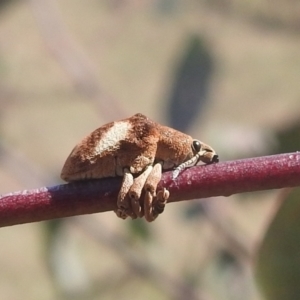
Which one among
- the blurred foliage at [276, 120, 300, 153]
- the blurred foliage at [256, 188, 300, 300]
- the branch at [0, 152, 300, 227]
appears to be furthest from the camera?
the blurred foliage at [276, 120, 300, 153]

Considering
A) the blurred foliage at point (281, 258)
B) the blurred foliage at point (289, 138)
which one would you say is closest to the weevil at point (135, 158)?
the blurred foliage at point (281, 258)

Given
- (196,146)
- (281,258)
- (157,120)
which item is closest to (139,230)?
(157,120)

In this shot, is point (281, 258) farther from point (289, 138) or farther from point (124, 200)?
point (289, 138)

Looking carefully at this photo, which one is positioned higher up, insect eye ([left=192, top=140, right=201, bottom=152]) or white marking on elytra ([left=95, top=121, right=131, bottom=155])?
insect eye ([left=192, top=140, right=201, bottom=152])

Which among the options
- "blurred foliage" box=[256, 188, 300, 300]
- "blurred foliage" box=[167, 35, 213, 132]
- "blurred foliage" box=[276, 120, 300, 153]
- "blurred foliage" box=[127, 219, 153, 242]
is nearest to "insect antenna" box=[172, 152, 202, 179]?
"blurred foliage" box=[256, 188, 300, 300]

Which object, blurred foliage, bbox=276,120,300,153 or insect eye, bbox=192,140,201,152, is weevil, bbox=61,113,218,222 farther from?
blurred foliage, bbox=276,120,300,153

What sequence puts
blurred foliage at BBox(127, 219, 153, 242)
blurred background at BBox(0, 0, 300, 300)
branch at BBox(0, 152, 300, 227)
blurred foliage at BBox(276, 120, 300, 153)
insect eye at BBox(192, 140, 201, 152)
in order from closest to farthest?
branch at BBox(0, 152, 300, 227) < insect eye at BBox(192, 140, 201, 152) < blurred foliage at BBox(276, 120, 300, 153) < blurred background at BBox(0, 0, 300, 300) < blurred foliage at BBox(127, 219, 153, 242)

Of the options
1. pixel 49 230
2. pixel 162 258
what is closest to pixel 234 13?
pixel 162 258

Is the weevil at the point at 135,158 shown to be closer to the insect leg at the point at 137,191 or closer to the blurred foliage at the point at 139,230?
the insect leg at the point at 137,191
